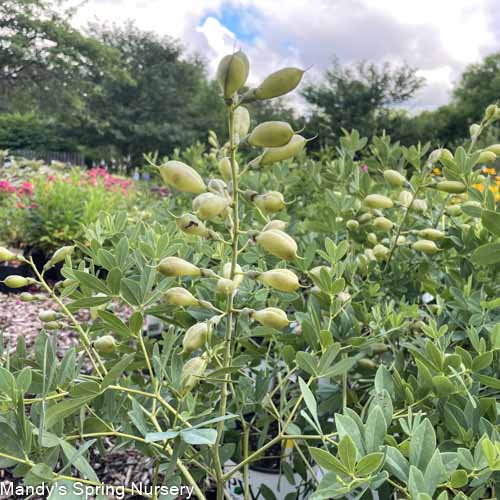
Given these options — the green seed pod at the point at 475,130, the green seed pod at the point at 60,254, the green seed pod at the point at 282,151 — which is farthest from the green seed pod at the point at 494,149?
the green seed pod at the point at 60,254

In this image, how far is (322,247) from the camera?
4.02 feet

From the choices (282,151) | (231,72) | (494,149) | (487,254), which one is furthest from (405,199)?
(231,72)

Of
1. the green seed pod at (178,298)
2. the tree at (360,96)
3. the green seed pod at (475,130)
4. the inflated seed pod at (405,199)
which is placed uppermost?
the tree at (360,96)

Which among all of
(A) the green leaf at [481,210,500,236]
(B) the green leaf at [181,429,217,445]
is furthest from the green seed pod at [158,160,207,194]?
(A) the green leaf at [481,210,500,236]

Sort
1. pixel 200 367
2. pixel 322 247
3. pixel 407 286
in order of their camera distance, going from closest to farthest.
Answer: pixel 200 367 < pixel 407 286 < pixel 322 247

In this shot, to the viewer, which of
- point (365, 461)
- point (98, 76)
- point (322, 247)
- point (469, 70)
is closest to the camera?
point (365, 461)

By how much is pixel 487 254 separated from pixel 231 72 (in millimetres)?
455

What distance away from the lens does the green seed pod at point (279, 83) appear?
56cm

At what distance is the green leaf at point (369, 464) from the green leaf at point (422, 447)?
7cm

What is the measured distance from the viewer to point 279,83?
0.56m

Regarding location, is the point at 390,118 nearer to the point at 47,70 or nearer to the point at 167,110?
the point at 167,110

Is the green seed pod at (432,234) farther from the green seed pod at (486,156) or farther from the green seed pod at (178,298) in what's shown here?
the green seed pod at (178,298)

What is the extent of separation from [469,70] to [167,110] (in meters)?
15.2

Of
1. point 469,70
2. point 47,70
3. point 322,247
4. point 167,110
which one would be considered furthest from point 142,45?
point 322,247
